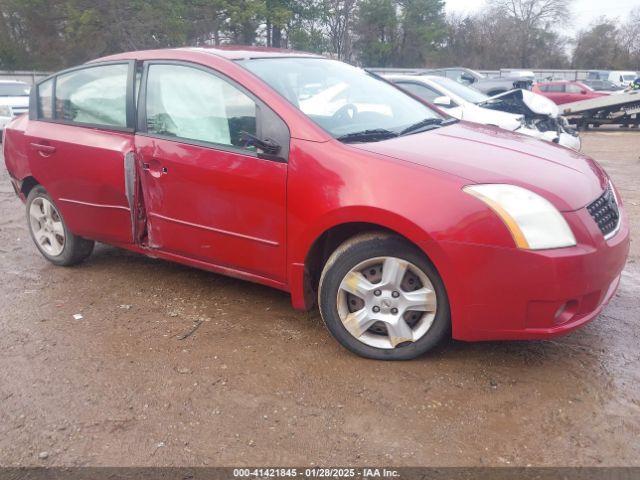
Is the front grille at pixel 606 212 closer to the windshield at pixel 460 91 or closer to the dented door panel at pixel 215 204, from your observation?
the dented door panel at pixel 215 204

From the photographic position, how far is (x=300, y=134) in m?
3.11

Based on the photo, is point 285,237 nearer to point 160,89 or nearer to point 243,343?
point 243,343

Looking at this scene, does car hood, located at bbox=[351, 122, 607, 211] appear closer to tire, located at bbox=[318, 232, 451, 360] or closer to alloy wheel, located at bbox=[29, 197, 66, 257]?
tire, located at bbox=[318, 232, 451, 360]

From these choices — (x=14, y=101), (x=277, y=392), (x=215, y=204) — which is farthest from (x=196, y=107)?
(x=14, y=101)

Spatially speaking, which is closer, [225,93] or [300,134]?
[300,134]

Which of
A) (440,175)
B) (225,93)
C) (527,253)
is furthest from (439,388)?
(225,93)

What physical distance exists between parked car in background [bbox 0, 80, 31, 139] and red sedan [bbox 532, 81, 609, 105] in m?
15.9

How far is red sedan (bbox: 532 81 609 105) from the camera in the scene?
2006cm

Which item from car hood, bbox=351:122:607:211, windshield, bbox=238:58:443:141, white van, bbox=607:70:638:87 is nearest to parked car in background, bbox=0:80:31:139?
windshield, bbox=238:58:443:141

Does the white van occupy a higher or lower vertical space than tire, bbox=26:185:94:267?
higher

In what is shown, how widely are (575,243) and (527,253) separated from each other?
248 mm

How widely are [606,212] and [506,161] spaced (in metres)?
0.57

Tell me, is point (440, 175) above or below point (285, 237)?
above

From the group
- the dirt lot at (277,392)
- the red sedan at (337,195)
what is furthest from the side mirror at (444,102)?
the dirt lot at (277,392)
